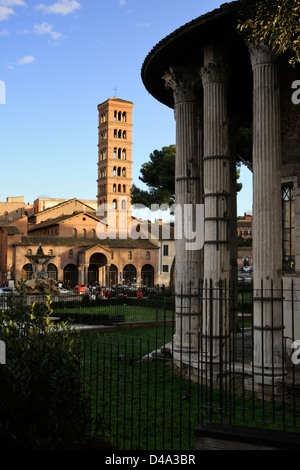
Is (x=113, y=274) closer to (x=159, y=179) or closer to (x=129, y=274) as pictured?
(x=129, y=274)

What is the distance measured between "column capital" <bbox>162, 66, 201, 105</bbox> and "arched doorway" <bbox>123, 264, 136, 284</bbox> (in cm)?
4360

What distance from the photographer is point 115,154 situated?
6506 centimetres

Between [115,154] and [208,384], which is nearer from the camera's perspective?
[208,384]

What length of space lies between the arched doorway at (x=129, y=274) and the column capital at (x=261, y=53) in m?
46.1

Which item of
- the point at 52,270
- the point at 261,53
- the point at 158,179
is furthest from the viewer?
the point at 52,270

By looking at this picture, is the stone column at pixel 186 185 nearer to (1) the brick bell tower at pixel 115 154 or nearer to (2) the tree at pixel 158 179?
(2) the tree at pixel 158 179

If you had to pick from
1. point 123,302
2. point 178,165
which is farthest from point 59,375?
point 123,302

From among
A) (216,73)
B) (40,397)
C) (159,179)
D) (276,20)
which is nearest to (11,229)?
(159,179)

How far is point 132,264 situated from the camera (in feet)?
176

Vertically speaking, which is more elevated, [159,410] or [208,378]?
[208,378]

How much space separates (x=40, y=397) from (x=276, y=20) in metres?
5.99

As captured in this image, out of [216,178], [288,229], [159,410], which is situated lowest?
[159,410]

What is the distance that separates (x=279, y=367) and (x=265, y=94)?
458cm

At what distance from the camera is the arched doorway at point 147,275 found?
181ft
